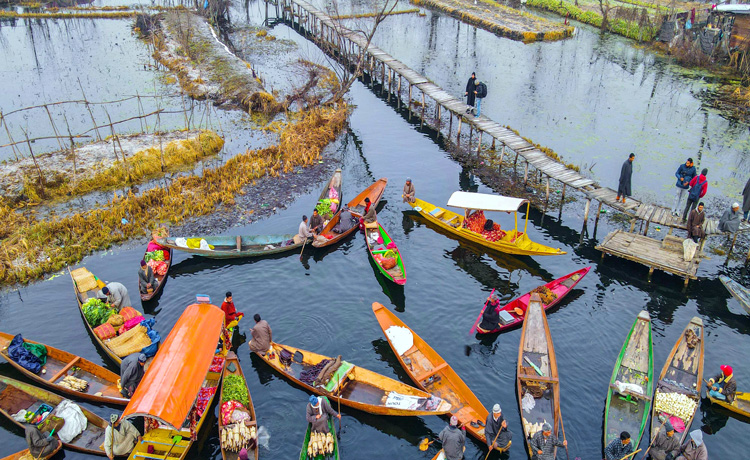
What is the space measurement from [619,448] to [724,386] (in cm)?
445

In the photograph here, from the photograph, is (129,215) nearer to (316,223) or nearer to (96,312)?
(96,312)

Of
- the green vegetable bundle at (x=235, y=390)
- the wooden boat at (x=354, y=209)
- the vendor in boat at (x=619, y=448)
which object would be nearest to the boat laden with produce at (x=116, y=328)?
the green vegetable bundle at (x=235, y=390)

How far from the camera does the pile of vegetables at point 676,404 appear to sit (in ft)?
46.6

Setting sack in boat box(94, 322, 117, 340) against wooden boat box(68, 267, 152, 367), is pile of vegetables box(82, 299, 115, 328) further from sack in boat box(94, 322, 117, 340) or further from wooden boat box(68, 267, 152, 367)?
sack in boat box(94, 322, 117, 340)

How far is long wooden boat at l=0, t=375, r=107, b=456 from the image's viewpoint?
1372 centimetres

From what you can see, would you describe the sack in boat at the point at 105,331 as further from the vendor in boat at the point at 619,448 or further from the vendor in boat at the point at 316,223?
the vendor in boat at the point at 619,448

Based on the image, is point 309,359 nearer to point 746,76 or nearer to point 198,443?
point 198,443

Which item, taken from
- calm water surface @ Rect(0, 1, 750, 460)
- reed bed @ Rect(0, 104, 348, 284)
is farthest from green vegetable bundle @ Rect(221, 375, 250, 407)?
reed bed @ Rect(0, 104, 348, 284)

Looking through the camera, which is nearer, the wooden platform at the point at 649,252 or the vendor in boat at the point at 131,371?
the vendor in boat at the point at 131,371

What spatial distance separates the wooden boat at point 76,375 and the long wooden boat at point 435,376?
27.7 feet

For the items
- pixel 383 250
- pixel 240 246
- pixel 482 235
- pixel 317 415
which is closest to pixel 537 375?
pixel 317 415

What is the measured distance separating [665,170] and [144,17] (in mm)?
49000

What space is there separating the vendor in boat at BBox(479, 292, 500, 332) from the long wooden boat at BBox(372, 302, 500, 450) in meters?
2.32

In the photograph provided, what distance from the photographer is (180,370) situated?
1333cm
